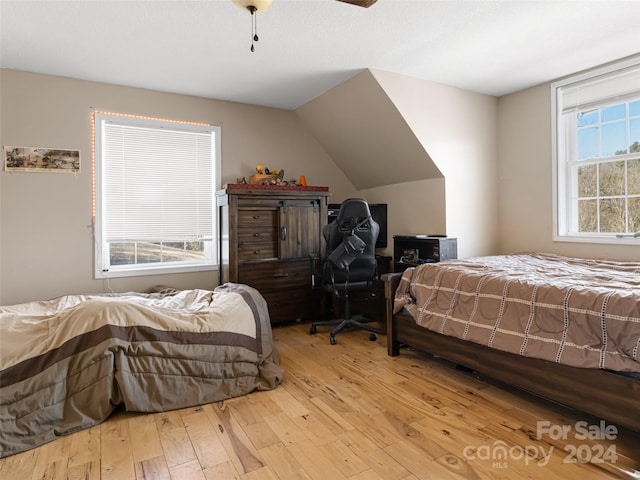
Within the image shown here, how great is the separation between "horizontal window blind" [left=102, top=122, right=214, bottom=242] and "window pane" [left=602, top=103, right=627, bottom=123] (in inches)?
152

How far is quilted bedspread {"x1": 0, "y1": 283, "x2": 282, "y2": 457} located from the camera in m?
1.89

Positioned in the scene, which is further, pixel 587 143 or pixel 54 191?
pixel 587 143

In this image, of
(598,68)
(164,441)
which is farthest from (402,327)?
(598,68)

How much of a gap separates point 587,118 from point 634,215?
0.99 meters

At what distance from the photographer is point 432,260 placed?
12.4 feet

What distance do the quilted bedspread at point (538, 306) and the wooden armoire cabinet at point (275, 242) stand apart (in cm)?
140

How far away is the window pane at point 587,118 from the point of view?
3504 millimetres

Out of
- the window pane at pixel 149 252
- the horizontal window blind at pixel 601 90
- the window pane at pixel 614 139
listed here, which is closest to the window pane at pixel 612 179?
the window pane at pixel 614 139

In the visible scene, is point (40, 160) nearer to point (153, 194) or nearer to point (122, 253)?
point (153, 194)

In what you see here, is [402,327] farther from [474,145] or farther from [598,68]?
[598,68]

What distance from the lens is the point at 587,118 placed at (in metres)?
3.55

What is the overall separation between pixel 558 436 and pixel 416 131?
2751mm

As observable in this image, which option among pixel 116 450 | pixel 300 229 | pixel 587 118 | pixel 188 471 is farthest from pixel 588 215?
pixel 116 450

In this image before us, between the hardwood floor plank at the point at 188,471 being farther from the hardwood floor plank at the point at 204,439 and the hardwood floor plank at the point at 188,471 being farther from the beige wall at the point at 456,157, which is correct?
the beige wall at the point at 456,157
